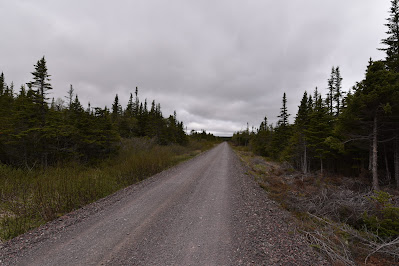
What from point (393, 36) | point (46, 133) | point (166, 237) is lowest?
point (166, 237)

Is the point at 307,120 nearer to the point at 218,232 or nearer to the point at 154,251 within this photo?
the point at 218,232

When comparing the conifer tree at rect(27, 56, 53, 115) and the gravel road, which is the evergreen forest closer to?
the gravel road

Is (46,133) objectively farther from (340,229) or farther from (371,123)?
(371,123)

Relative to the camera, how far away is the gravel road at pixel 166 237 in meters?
3.03

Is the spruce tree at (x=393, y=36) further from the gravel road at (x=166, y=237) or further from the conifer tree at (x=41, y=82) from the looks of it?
the conifer tree at (x=41, y=82)

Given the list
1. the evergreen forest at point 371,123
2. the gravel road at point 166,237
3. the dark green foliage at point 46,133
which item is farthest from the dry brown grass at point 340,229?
the dark green foliage at point 46,133

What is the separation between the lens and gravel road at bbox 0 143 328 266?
9.94ft

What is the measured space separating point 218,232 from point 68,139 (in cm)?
1747

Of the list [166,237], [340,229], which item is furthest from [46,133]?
[340,229]

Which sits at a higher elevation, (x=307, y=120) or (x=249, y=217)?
(x=307, y=120)

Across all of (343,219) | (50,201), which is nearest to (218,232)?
(343,219)

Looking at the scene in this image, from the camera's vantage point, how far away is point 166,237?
379cm

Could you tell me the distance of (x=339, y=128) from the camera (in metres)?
11.2

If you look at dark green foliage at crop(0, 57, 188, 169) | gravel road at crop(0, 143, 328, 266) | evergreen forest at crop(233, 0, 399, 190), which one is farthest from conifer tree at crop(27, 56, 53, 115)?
evergreen forest at crop(233, 0, 399, 190)
